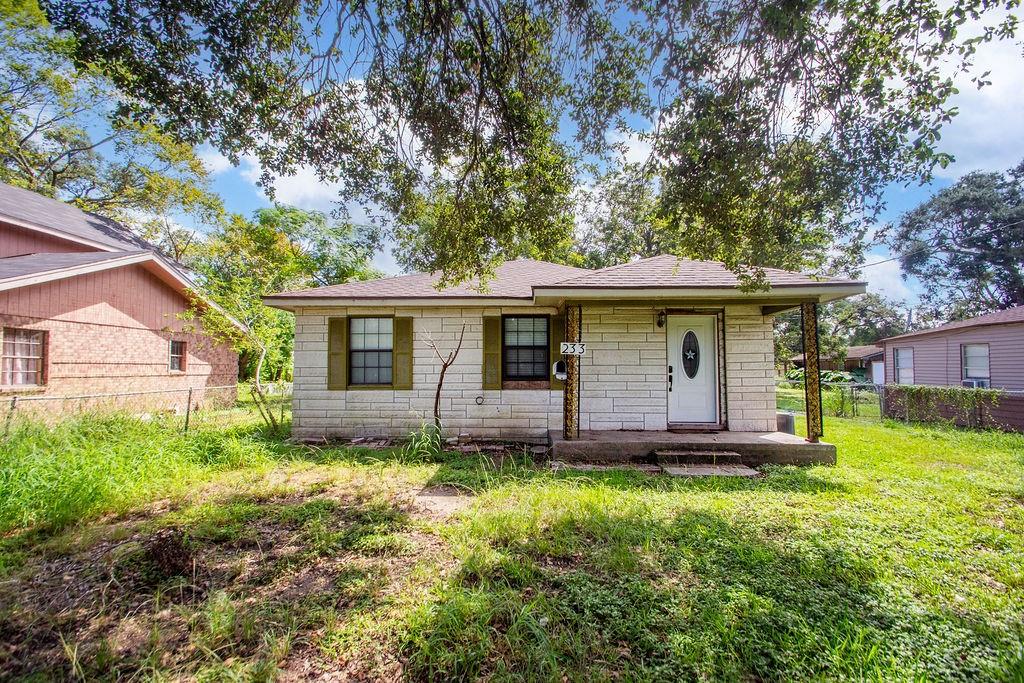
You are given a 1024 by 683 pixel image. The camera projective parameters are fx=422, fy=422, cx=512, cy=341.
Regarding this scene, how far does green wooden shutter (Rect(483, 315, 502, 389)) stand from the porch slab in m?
1.86

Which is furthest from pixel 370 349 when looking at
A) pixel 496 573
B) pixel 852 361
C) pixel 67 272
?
pixel 852 361

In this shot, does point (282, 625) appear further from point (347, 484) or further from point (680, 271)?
point (680, 271)

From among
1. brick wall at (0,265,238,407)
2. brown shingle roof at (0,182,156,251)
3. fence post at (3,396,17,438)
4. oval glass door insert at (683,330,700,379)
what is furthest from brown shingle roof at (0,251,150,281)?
oval glass door insert at (683,330,700,379)

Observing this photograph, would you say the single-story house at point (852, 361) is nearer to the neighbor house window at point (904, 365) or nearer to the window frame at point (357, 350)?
the neighbor house window at point (904, 365)

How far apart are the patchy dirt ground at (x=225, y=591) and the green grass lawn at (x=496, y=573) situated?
0.06 ft

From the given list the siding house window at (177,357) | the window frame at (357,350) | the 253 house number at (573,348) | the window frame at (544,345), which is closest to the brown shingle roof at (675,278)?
the 253 house number at (573,348)

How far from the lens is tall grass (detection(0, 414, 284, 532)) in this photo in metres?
4.04

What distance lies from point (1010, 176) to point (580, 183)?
3234cm

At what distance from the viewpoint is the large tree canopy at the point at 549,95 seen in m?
3.80

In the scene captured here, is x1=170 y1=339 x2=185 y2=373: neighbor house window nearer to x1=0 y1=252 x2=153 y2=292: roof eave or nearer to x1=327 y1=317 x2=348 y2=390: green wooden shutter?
x1=0 y1=252 x2=153 y2=292: roof eave

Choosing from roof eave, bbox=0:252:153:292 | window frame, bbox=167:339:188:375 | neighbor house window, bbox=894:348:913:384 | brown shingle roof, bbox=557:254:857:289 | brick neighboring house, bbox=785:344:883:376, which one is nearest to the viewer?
brown shingle roof, bbox=557:254:857:289

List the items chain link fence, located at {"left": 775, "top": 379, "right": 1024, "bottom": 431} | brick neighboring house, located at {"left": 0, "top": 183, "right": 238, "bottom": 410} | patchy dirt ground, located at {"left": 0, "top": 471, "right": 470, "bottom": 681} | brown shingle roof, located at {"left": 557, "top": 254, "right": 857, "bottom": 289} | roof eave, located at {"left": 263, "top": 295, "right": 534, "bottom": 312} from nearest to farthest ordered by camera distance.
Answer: patchy dirt ground, located at {"left": 0, "top": 471, "right": 470, "bottom": 681} → brown shingle roof, located at {"left": 557, "top": 254, "right": 857, "bottom": 289} → roof eave, located at {"left": 263, "top": 295, "right": 534, "bottom": 312} → brick neighboring house, located at {"left": 0, "top": 183, "right": 238, "bottom": 410} → chain link fence, located at {"left": 775, "top": 379, "right": 1024, "bottom": 431}

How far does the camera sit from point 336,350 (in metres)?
8.12

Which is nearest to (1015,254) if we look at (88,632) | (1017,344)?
(1017,344)
